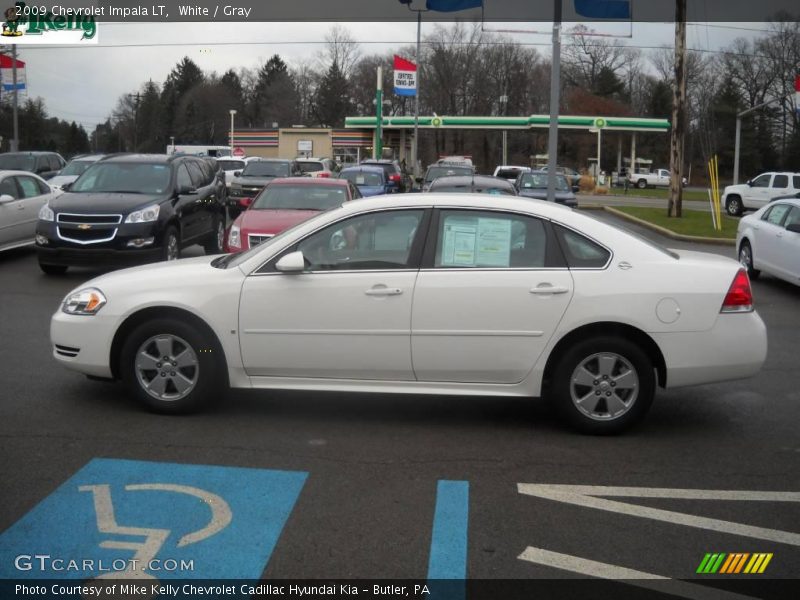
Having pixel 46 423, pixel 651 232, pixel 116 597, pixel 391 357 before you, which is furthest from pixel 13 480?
pixel 651 232

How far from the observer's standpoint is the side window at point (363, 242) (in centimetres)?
638

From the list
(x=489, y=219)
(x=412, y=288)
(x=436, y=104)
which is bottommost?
(x=412, y=288)

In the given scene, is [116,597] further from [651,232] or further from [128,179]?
[651,232]

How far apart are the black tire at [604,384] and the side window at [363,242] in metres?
1.40

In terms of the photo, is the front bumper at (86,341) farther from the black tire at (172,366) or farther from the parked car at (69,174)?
the parked car at (69,174)

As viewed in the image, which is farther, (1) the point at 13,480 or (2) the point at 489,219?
(2) the point at 489,219

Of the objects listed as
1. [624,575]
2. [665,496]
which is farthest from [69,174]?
[624,575]

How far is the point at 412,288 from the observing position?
20.3ft

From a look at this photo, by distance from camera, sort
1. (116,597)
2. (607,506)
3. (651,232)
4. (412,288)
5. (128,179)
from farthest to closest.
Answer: (651,232)
(128,179)
(412,288)
(607,506)
(116,597)

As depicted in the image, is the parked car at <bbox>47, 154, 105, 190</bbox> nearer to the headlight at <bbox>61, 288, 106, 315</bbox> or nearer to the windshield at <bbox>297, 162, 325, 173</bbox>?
the windshield at <bbox>297, 162, 325, 173</bbox>

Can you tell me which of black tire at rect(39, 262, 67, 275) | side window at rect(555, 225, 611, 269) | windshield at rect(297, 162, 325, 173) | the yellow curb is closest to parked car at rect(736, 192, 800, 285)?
the yellow curb

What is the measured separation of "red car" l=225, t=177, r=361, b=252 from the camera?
1265 centimetres

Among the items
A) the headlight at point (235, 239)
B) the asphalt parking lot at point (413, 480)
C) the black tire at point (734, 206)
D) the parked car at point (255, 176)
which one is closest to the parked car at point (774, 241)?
the asphalt parking lot at point (413, 480)

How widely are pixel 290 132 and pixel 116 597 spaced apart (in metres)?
71.4
